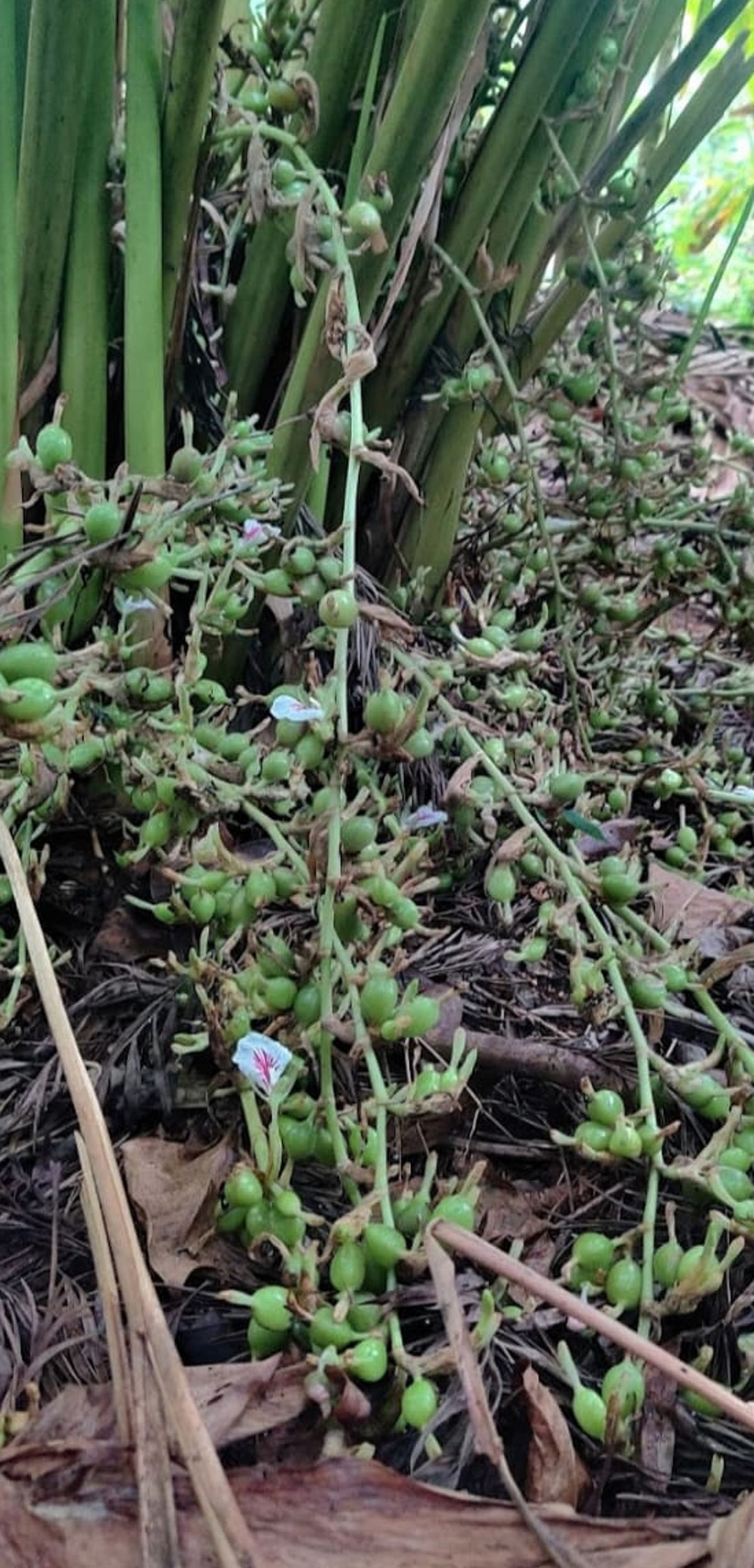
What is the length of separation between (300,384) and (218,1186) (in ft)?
2.32

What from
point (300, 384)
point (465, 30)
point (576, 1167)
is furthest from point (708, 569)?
point (576, 1167)

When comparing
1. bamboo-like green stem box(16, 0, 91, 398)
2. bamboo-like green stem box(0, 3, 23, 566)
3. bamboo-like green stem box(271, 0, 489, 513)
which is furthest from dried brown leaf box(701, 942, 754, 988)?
bamboo-like green stem box(16, 0, 91, 398)

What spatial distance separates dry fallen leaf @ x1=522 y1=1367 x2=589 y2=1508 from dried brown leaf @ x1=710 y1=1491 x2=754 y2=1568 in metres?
0.09

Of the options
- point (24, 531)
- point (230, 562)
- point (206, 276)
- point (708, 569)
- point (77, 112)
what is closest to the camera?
point (230, 562)

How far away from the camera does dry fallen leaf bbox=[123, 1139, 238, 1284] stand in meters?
0.74

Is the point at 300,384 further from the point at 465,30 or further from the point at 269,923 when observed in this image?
the point at 269,923

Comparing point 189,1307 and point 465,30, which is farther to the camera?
point 465,30

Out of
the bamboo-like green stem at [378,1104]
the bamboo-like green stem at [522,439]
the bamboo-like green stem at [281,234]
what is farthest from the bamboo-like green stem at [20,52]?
the bamboo-like green stem at [378,1104]

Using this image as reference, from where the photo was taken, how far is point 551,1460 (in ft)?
2.06

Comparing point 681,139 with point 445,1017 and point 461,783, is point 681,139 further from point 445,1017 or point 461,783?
point 445,1017

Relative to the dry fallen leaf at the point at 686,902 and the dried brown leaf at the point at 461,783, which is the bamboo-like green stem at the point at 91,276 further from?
the dry fallen leaf at the point at 686,902

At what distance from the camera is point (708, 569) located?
131cm

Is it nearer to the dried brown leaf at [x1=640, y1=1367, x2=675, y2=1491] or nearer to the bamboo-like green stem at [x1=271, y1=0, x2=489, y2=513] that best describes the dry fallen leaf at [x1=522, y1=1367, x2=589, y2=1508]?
the dried brown leaf at [x1=640, y1=1367, x2=675, y2=1491]

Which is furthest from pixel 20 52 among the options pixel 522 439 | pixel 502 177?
pixel 522 439
